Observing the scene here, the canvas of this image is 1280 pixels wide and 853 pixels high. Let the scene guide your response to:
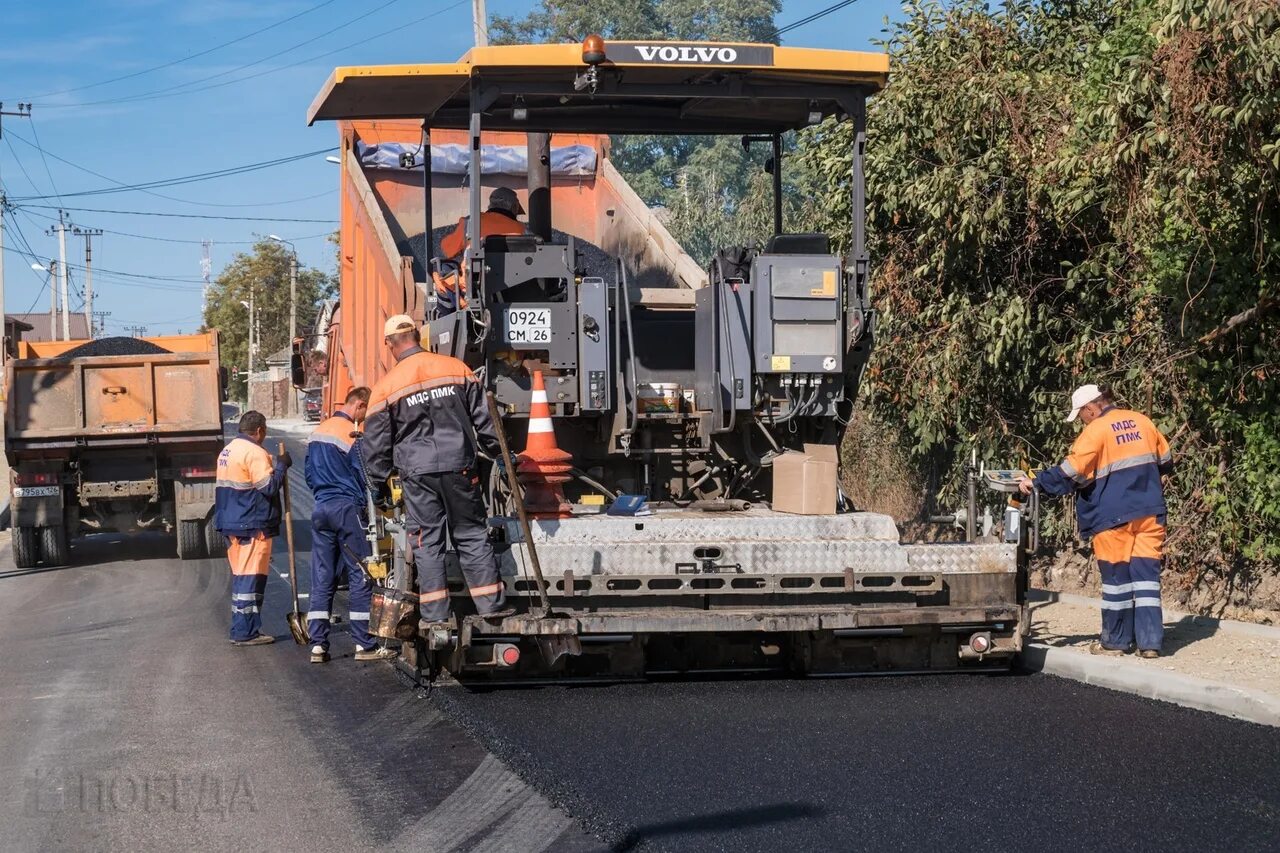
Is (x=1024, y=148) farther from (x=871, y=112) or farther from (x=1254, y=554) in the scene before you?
(x=1254, y=554)

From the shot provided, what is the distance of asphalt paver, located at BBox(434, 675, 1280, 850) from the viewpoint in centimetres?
481

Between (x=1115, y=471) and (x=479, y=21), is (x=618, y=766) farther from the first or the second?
(x=479, y=21)

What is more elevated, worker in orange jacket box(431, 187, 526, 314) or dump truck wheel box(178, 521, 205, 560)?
worker in orange jacket box(431, 187, 526, 314)

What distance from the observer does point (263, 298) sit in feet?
224

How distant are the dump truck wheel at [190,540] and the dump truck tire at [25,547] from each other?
54.1 inches

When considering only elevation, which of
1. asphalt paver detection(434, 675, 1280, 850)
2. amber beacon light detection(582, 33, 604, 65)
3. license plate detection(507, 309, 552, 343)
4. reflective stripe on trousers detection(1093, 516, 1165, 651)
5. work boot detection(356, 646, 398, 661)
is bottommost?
work boot detection(356, 646, 398, 661)

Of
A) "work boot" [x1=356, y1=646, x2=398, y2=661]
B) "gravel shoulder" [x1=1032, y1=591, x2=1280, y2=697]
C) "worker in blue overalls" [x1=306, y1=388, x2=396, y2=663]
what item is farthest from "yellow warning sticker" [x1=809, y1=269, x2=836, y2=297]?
"work boot" [x1=356, y1=646, x2=398, y2=661]

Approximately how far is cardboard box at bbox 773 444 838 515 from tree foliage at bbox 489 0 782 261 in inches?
349

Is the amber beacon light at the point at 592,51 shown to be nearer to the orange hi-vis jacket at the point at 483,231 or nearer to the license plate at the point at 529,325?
the license plate at the point at 529,325

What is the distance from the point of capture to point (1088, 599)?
9703 mm

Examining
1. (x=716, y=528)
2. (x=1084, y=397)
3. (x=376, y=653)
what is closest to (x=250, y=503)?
(x=376, y=653)

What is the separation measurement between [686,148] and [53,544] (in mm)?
23119

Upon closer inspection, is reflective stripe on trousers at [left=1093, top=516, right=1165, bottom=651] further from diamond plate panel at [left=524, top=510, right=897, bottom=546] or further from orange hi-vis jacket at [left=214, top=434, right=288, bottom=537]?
orange hi-vis jacket at [left=214, top=434, right=288, bottom=537]

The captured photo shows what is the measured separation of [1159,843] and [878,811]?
88 centimetres
